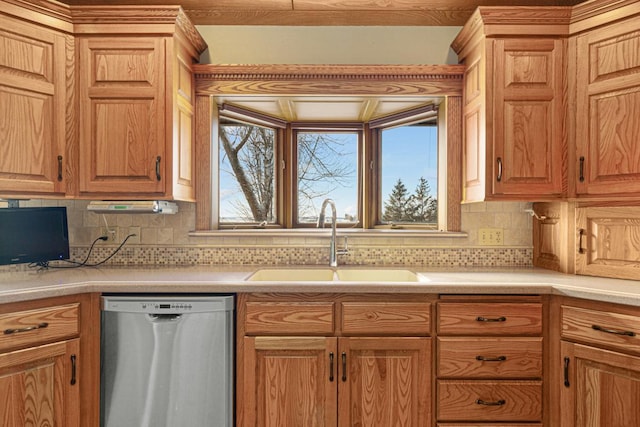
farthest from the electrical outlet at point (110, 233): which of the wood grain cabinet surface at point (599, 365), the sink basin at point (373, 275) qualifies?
the wood grain cabinet surface at point (599, 365)

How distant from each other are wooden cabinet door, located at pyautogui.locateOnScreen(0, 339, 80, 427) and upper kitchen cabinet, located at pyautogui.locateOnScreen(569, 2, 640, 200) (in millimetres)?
2570

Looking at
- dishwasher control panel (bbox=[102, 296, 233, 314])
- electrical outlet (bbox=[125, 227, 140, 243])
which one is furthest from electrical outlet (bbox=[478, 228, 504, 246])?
electrical outlet (bbox=[125, 227, 140, 243])

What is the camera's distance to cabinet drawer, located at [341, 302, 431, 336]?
5.70ft

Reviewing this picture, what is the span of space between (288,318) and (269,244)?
703mm

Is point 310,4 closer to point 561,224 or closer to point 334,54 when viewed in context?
point 334,54

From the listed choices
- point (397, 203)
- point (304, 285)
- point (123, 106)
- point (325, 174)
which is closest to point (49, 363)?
point (304, 285)

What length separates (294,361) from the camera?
5.69 feet

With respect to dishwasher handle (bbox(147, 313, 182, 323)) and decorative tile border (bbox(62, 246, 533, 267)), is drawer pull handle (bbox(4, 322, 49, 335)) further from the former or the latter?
decorative tile border (bbox(62, 246, 533, 267))

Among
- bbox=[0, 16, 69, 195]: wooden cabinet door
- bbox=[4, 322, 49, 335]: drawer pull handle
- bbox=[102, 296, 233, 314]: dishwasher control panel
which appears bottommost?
bbox=[4, 322, 49, 335]: drawer pull handle

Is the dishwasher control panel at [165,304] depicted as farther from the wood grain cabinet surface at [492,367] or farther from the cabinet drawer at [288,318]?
the wood grain cabinet surface at [492,367]

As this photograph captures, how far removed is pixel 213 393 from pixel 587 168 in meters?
2.10

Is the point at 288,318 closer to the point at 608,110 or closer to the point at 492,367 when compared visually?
the point at 492,367

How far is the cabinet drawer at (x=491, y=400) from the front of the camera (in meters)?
1.72

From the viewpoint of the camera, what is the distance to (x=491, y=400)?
1725mm
